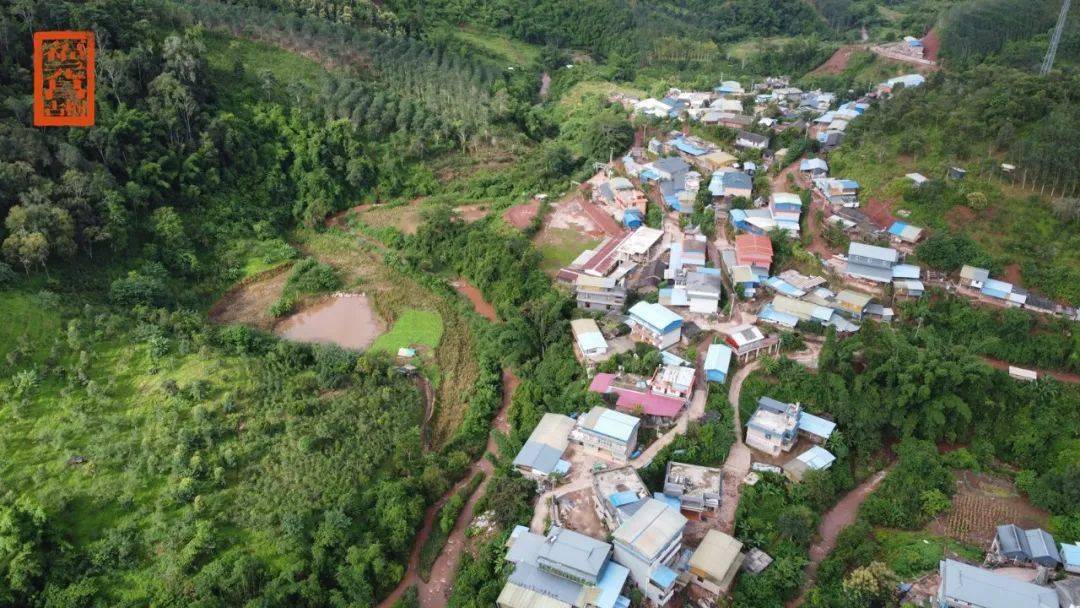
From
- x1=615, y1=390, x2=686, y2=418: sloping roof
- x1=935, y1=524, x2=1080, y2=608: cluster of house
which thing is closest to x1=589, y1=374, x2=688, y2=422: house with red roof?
x1=615, y1=390, x2=686, y2=418: sloping roof

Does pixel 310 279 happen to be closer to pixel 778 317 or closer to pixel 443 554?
pixel 443 554

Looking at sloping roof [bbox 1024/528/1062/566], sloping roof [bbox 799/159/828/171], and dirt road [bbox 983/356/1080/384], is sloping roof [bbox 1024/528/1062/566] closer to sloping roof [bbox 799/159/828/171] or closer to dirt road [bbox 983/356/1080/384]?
dirt road [bbox 983/356/1080/384]

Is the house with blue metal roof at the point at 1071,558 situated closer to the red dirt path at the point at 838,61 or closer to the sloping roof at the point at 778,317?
the sloping roof at the point at 778,317

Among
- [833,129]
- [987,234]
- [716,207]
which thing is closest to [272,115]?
[716,207]

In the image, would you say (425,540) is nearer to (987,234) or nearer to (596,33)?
(987,234)

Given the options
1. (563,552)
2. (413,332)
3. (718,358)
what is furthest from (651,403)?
(413,332)

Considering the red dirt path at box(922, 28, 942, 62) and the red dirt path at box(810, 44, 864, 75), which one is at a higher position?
the red dirt path at box(922, 28, 942, 62)

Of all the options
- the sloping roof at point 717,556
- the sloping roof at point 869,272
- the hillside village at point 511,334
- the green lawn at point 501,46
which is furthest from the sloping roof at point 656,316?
the green lawn at point 501,46
